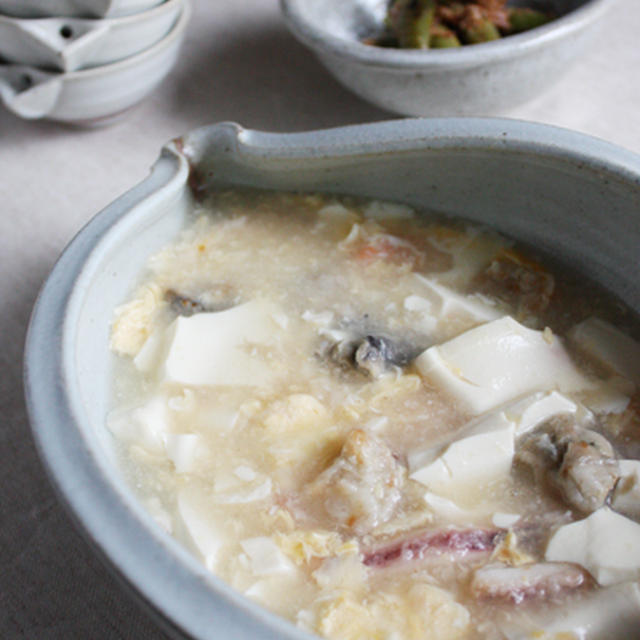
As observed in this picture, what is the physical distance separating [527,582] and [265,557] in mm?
230

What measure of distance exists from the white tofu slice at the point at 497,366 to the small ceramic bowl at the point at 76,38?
677mm

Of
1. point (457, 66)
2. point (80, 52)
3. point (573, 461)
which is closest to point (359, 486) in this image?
point (573, 461)

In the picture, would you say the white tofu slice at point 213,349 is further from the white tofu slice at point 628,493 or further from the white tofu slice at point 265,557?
the white tofu slice at point 628,493

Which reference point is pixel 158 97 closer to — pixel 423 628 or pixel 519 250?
pixel 519 250

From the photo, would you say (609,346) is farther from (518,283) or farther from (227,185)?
(227,185)

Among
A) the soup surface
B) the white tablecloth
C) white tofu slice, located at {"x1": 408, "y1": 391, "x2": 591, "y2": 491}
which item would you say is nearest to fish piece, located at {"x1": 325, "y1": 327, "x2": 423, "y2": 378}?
the soup surface

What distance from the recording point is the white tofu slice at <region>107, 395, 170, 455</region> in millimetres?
831

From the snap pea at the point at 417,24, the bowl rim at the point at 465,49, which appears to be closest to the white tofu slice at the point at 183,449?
the bowl rim at the point at 465,49

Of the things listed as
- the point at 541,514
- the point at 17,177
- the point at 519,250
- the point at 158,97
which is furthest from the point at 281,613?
the point at 158,97

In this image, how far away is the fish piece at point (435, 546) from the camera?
75 centimetres

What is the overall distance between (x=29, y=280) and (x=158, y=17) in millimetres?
439

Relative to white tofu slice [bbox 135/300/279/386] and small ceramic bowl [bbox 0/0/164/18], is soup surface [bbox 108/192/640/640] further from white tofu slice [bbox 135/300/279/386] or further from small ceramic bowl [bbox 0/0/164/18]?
small ceramic bowl [bbox 0/0/164/18]

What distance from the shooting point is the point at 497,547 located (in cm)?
75

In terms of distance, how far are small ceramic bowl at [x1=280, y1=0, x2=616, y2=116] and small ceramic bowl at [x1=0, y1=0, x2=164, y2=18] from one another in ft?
0.83
